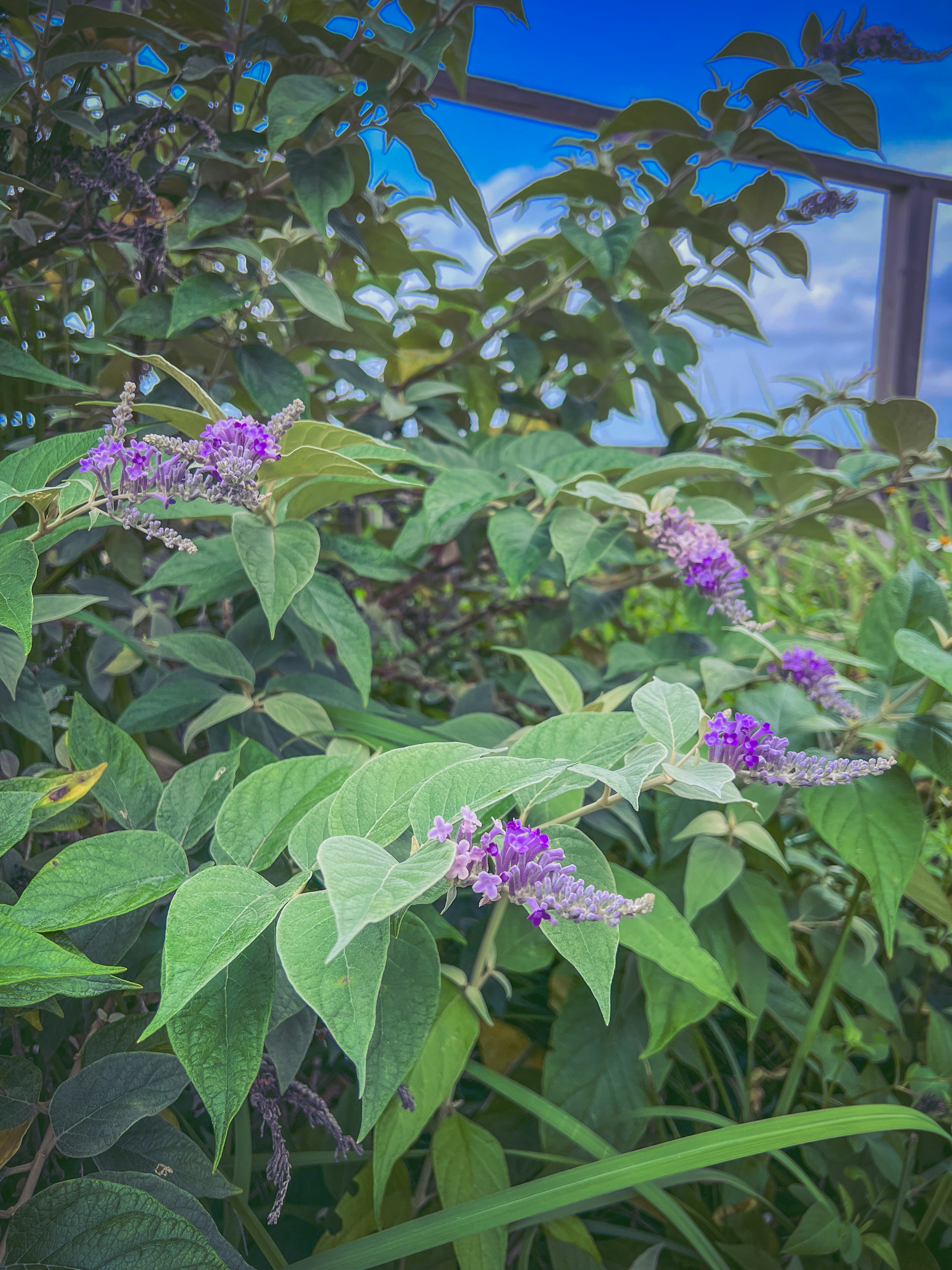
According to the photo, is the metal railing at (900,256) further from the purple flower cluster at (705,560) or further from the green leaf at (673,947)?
the green leaf at (673,947)

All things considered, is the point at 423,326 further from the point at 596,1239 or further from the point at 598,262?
the point at 596,1239

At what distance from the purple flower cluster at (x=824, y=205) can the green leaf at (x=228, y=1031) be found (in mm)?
845

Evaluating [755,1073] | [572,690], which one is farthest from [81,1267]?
[755,1073]

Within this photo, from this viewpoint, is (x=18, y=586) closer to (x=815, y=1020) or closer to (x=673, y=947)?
(x=673, y=947)

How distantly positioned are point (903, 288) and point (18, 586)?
123 inches

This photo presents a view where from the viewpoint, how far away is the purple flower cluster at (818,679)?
527 mm

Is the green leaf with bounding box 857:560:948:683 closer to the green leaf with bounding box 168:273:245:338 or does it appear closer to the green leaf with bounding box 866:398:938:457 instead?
the green leaf with bounding box 866:398:938:457

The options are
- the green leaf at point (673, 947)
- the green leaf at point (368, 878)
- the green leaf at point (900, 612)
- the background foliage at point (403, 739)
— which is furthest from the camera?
the green leaf at point (900, 612)

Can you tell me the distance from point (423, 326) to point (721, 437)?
1.27ft

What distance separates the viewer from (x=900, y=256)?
8.54 feet

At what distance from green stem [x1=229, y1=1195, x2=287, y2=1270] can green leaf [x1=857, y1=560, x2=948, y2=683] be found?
0.54 metres

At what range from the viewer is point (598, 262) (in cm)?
65

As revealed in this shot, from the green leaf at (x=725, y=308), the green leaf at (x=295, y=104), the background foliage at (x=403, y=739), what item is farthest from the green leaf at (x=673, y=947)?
the green leaf at (x=725, y=308)

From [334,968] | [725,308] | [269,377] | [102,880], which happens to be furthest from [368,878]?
[725,308]
